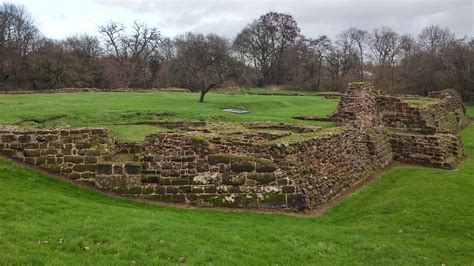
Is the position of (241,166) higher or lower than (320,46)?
lower

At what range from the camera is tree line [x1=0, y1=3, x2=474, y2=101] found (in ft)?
138

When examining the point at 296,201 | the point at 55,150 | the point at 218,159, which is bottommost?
the point at 296,201

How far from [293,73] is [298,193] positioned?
6443 centimetres

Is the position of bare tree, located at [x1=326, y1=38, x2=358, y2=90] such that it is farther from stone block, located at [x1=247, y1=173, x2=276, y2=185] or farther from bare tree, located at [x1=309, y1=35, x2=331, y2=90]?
stone block, located at [x1=247, y1=173, x2=276, y2=185]

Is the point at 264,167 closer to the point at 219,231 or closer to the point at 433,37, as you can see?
the point at 219,231

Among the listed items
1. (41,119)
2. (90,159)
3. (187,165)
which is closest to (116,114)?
(41,119)

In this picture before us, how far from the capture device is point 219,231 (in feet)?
34.9

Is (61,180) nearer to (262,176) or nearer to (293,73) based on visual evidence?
(262,176)

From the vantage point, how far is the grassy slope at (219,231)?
8633 millimetres

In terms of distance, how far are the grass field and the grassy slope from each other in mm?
20

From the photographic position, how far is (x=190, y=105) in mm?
34594

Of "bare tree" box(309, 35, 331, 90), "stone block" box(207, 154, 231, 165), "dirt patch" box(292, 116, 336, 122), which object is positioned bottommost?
"stone block" box(207, 154, 231, 165)

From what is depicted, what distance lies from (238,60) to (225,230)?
34.1 m

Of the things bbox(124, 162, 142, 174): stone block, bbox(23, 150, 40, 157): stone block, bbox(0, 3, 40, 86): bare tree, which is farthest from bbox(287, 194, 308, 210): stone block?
bbox(0, 3, 40, 86): bare tree
